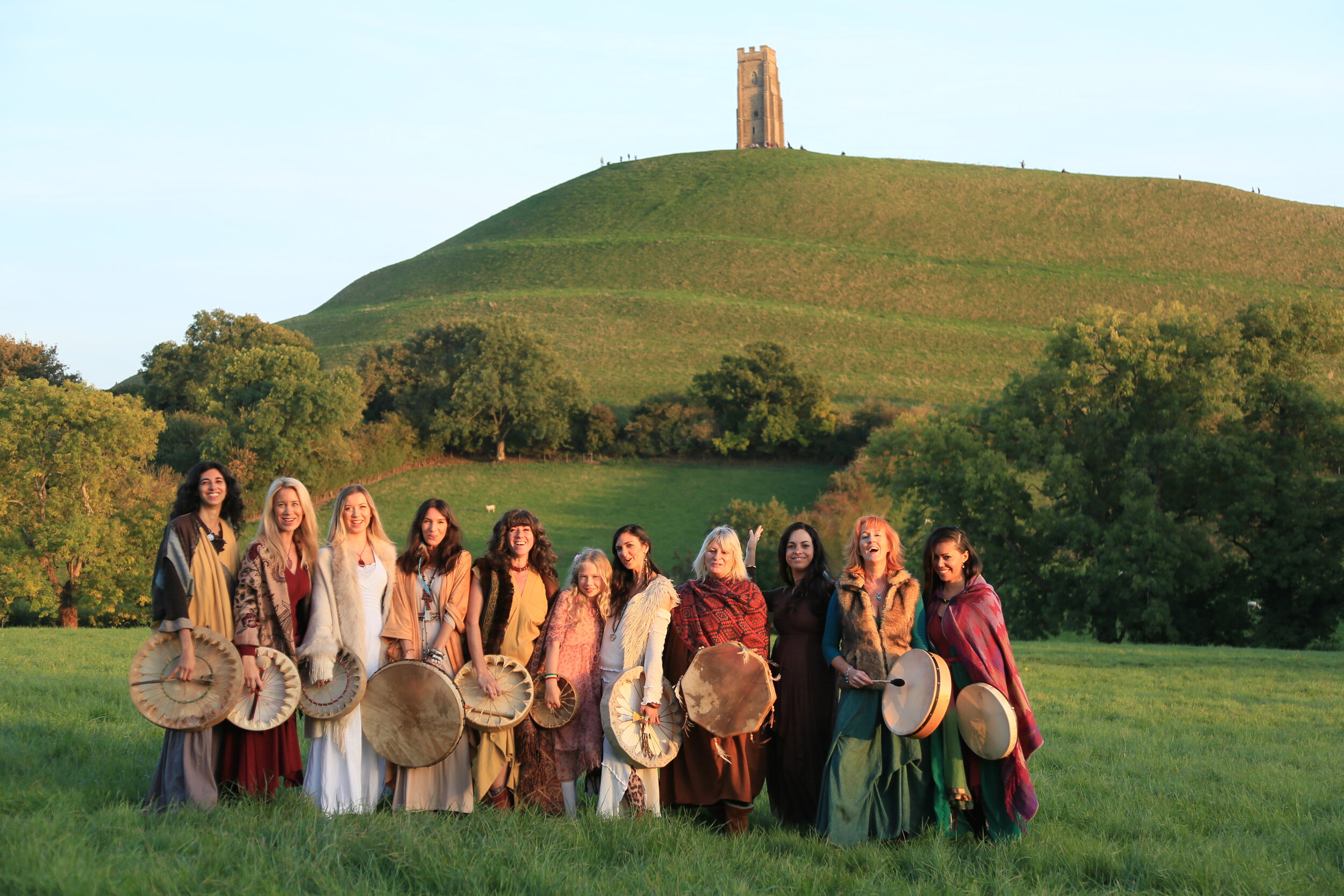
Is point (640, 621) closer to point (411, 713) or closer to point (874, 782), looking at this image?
point (411, 713)

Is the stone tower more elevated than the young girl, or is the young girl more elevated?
the stone tower

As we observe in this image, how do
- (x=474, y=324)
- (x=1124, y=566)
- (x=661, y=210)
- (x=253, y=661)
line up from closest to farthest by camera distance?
(x=253, y=661), (x=1124, y=566), (x=474, y=324), (x=661, y=210)

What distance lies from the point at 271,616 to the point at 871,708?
12.4 ft

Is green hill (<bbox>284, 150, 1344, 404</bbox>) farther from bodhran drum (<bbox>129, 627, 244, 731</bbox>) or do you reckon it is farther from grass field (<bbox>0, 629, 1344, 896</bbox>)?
bodhran drum (<bbox>129, 627, 244, 731</bbox>)

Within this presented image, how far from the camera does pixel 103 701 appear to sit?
1066 cm

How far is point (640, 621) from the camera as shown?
6.70 meters

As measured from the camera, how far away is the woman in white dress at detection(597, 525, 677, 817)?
6.52m

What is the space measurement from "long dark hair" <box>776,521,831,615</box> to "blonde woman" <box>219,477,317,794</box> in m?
3.07

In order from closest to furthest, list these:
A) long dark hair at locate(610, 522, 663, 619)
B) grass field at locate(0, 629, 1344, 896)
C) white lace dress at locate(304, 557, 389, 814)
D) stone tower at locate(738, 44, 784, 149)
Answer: grass field at locate(0, 629, 1344, 896), white lace dress at locate(304, 557, 389, 814), long dark hair at locate(610, 522, 663, 619), stone tower at locate(738, 44, 784, 149)

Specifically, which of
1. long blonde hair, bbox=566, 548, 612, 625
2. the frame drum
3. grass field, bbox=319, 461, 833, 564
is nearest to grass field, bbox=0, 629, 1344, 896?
the frame drum

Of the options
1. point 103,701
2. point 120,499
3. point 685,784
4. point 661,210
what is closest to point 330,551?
point 685,784

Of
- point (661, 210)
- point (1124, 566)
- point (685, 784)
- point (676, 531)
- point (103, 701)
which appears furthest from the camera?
point (661, 210)

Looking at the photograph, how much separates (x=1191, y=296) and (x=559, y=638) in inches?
3455

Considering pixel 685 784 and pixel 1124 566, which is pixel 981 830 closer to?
pixel 685 784
